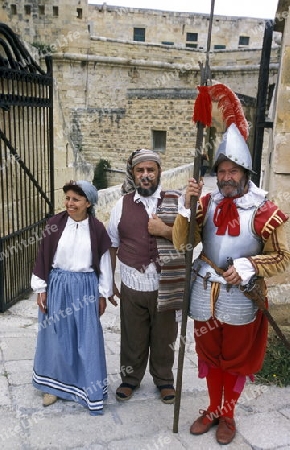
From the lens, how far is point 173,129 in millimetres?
17844

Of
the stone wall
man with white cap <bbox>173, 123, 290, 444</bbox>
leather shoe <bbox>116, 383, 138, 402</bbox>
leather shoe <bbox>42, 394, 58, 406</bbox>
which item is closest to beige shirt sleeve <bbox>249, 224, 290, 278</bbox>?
man with white cap <bbox>173, 123, 290, 444</bbox>

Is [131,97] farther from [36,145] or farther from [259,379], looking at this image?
[259,379]

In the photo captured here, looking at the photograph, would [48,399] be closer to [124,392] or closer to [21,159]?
[124,392]

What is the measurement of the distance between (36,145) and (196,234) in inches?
132

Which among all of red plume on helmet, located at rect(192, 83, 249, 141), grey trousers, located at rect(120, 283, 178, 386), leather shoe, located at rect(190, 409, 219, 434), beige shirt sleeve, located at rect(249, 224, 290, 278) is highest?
red plume on helmet, located at rect(192, 83, 249, 141)

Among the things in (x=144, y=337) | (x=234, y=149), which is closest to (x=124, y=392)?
(x=144, y=337)

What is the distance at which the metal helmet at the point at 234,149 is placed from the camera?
2299 millimetres

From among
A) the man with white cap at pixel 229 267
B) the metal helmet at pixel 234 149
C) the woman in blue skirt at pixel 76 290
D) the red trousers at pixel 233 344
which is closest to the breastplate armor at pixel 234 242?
the man with white cap at pixel 229 267

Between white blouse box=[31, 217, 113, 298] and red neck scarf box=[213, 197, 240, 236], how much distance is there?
0.81m

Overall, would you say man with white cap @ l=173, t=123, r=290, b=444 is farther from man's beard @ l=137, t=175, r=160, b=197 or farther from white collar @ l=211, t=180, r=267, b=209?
man's beard @ l=137, t=175, r=160, b=197

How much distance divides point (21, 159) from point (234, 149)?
10.6ft

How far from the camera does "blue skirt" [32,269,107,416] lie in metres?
2.75

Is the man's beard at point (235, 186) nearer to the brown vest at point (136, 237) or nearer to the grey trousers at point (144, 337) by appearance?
the brown vest at point (136, 237)

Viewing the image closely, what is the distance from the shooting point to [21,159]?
486 cm
